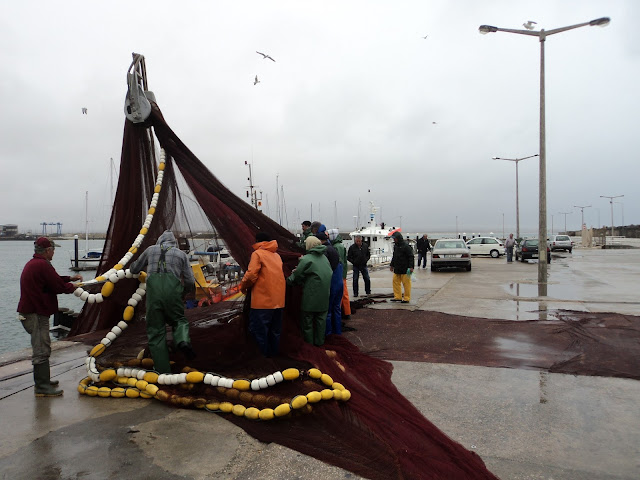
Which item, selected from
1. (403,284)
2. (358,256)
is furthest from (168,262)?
(358,256)

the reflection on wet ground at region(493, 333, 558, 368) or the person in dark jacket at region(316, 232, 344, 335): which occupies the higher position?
the person in dark jacket at region(316, 232, 344, 335)

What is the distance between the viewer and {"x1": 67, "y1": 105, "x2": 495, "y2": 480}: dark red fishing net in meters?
3.24

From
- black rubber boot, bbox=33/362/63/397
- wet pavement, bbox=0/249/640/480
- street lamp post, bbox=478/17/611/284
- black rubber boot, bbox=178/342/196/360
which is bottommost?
wet pavement, bbox=0/249/640/480

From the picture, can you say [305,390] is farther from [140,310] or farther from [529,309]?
[529,309]

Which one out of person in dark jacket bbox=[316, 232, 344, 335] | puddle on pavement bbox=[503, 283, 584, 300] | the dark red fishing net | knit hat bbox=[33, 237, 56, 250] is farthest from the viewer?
puddle on pavement bbox=[503, 283, 584, 300]

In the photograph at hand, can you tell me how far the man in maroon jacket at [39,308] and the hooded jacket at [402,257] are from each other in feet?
23.0

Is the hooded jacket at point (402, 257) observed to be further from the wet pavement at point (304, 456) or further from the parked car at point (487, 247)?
the parked car at point (487, 247)

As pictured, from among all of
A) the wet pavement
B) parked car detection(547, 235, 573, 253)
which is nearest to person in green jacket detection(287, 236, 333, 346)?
the wet pavement

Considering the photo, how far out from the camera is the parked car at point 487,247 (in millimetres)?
32031

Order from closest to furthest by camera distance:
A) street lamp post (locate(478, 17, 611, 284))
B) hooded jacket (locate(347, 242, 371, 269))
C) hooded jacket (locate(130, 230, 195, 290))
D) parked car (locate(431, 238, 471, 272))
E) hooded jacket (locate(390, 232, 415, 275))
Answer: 1. hooded jacket (locate(130, 230, 195, 290))
2. hooded jacket (locate(390, 232, 415, 275))
3. hooded jacket (locate(347, 242, 371, 269))
4. street lamp post (locate(478, 17, 611, 284))
5. parked car (locate(431, 238, 471, 272))

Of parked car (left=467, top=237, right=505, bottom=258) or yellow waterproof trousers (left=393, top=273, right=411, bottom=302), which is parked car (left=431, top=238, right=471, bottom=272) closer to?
yellow waterproof trousers (left=393, top=273, right=411, bottom=302)

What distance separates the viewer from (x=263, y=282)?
5184 millimetres

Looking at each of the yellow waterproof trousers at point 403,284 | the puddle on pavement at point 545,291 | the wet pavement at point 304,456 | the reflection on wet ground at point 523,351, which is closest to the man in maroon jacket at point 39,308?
the wet pavement at point 304,456

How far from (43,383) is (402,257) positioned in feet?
24.1
